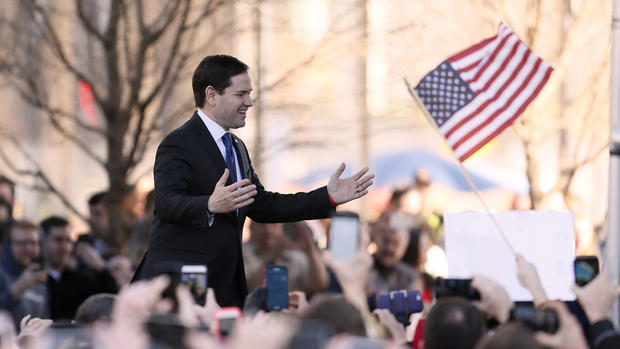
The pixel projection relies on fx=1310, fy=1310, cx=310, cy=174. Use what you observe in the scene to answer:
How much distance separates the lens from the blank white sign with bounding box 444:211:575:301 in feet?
18.9

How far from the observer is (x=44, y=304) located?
9.12 m

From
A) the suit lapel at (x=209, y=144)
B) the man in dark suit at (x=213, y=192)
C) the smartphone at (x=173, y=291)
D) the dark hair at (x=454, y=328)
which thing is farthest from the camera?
the suit lapel at (x=209, y=144)

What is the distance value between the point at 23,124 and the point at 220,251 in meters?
18.6

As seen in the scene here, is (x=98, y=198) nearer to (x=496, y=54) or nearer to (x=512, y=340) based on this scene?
(x=496, y=54)

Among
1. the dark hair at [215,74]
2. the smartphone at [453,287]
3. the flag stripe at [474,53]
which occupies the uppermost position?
the flag stripe at [474,53]

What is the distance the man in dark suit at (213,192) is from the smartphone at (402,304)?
556 millimetres

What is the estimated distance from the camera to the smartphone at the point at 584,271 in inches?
197

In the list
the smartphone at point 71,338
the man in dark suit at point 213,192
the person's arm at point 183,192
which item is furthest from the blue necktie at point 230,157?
the smartphone at point 71,338

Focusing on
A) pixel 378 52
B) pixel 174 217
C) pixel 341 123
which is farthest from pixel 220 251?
pixel 341 123

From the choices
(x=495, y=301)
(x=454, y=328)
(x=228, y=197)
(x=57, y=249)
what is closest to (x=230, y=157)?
(x=228, y=197)

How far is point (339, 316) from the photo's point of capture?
4430 mm

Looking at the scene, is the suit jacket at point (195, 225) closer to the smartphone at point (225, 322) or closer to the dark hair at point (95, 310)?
the dark hair at point (95, 310)

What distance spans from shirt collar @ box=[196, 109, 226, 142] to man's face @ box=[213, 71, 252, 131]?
25 millimetres

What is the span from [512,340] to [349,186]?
95.0 inches
